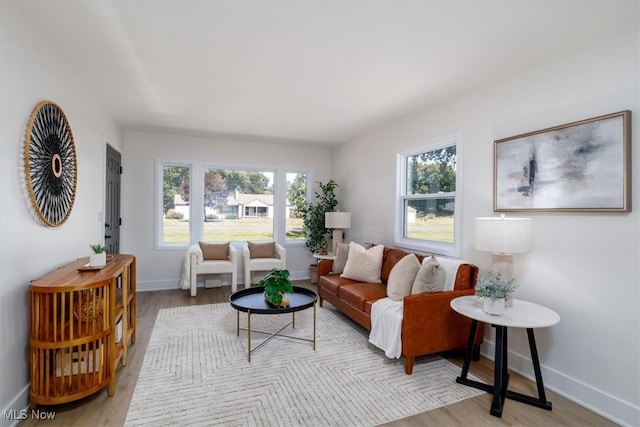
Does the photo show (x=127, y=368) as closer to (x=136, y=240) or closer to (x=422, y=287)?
(x=422, y=287)

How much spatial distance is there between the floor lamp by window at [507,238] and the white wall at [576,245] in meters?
0.34

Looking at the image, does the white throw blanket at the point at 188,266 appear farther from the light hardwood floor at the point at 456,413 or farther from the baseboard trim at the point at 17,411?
the baseboard trim at the point at 17,411

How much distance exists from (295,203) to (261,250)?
45.4 inches

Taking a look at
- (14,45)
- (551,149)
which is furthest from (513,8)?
(14,45)

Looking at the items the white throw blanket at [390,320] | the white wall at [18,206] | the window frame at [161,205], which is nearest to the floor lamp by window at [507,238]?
the white throw blanket at [390,320]

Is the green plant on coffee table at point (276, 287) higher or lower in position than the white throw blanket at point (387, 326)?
higher

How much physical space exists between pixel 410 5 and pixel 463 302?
6.89 feet

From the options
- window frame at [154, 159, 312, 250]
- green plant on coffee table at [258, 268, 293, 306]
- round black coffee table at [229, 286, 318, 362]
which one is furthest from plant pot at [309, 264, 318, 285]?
green plant on coffee table at [258, 268, 293, 306]

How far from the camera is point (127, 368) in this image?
257cm

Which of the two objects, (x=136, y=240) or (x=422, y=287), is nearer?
(x=422, y=287)

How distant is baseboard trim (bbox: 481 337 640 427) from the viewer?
6.51 feet

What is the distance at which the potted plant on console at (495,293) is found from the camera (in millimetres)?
2143

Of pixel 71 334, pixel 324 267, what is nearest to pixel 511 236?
pixel 324 267

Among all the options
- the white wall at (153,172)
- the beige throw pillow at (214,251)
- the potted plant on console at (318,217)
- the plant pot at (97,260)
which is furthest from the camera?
the potted plant on console at (318,217)
